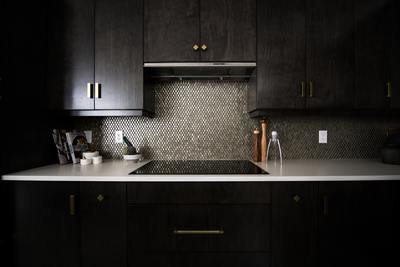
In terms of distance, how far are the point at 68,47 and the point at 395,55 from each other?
2.37 metres

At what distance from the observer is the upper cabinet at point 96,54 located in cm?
169

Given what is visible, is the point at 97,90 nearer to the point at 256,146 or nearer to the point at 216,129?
the point at 216,129

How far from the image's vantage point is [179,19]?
1.69 m

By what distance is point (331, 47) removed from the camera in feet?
5.55

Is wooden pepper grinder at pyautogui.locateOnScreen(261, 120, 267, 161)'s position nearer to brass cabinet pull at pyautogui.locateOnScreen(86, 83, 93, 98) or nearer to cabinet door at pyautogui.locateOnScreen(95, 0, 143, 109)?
cabinet door at pyautogui.locateOnScreen(95, 0, 143, 109)
